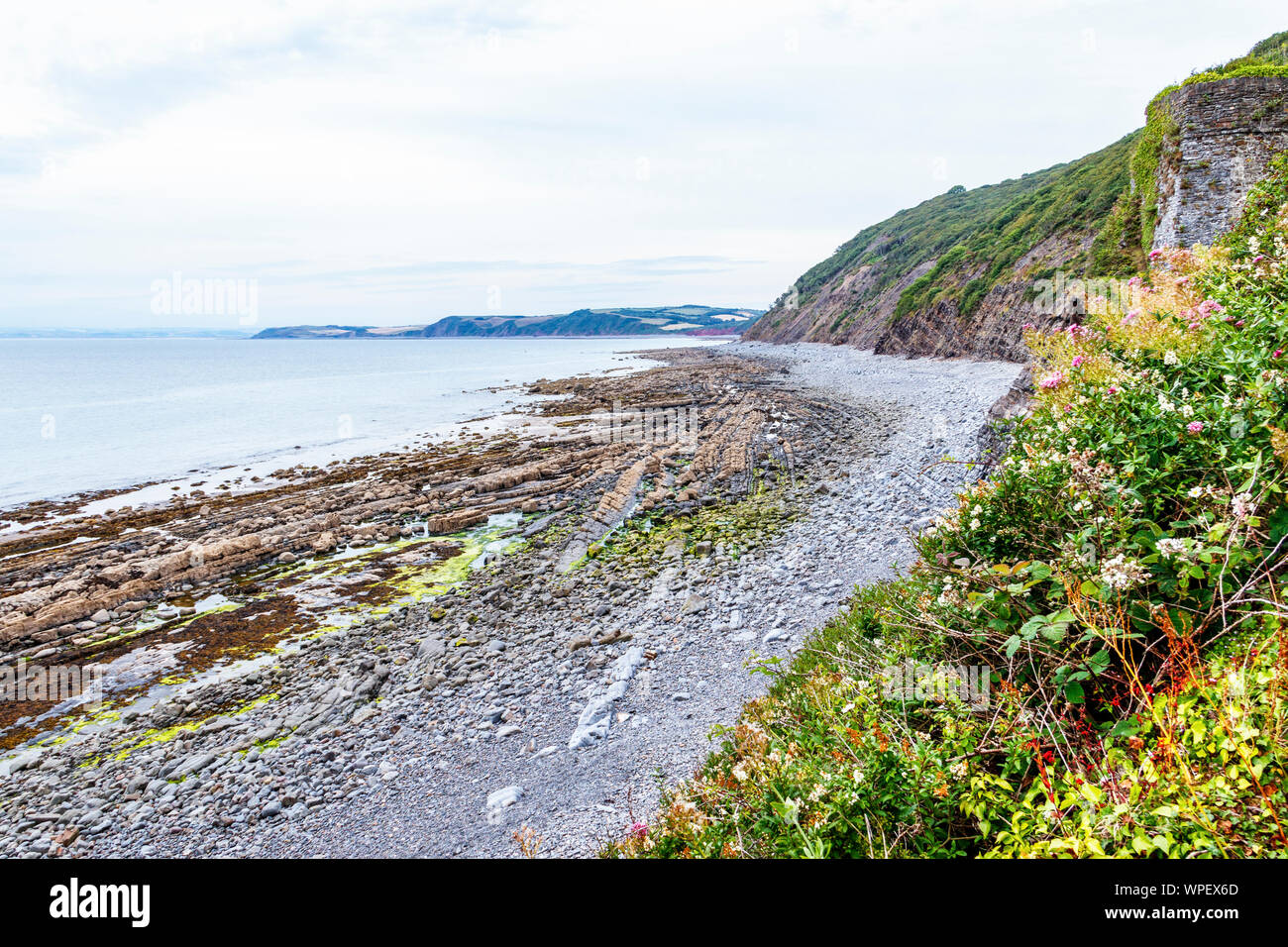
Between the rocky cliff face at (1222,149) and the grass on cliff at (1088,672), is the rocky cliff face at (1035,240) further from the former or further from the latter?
the grass on cliff at (1088,672)

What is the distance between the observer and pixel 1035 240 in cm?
3959

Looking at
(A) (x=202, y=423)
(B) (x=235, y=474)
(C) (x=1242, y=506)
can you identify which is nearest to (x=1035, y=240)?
(C) (x=1242, y=506)

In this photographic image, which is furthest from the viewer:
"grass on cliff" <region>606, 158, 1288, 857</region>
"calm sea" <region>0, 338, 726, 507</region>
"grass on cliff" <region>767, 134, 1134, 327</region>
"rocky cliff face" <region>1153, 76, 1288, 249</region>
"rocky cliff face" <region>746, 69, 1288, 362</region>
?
"grass on cliff" <region>767, 134, 1134, 327</region>

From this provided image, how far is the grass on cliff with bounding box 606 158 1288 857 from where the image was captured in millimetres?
2547

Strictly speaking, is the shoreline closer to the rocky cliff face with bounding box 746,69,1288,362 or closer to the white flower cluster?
the white flower cluster

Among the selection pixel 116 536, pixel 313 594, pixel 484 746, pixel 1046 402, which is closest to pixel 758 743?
pixel 484 746

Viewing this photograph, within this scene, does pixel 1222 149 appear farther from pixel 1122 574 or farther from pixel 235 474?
pixel 235 474

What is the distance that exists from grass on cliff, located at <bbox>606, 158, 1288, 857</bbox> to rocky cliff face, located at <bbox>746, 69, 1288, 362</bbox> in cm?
840

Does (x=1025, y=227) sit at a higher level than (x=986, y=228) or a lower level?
lower

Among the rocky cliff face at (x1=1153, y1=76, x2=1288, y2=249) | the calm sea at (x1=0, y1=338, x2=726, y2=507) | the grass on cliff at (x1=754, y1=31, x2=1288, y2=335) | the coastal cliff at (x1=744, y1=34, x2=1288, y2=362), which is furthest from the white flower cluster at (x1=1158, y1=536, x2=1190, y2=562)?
the calm sea at (x1=0, y1=338, x2=726, y2=507)

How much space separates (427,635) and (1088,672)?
33.3ft

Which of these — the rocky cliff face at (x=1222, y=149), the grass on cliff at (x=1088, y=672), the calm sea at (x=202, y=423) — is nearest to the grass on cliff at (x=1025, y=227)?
the rocky cliff face at (x=1222, y=149)

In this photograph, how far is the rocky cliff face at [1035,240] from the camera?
40.7 ft

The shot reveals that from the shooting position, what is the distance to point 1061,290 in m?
28.8
